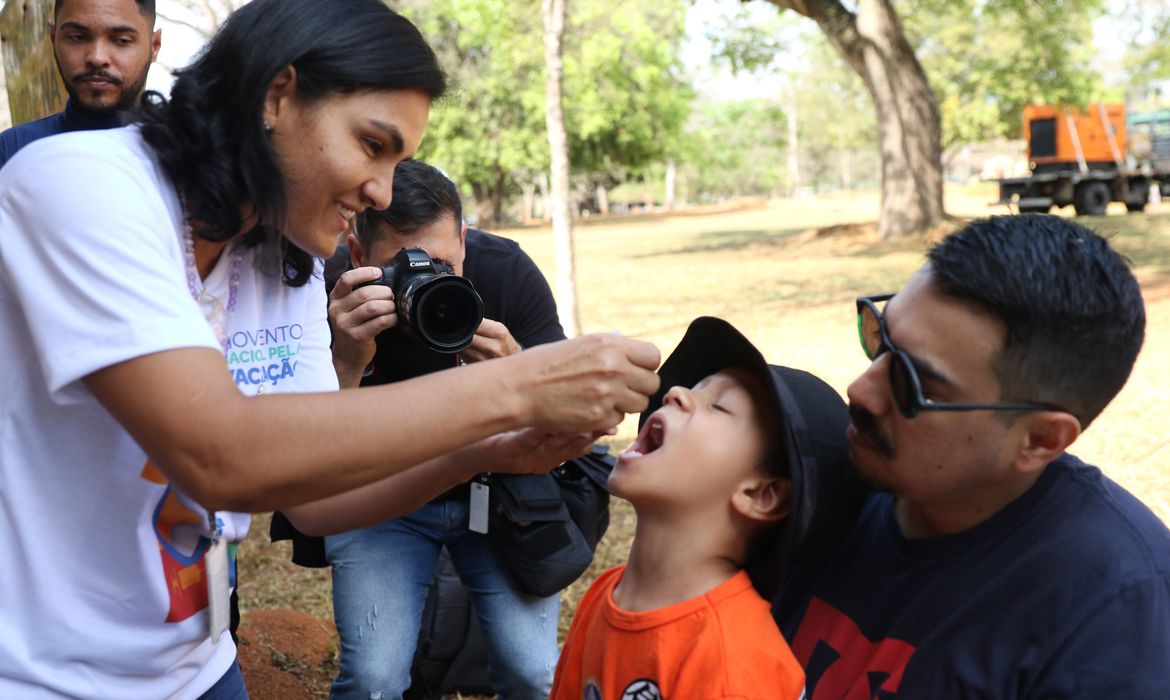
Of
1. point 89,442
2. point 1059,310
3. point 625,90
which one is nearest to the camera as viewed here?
point 89,442

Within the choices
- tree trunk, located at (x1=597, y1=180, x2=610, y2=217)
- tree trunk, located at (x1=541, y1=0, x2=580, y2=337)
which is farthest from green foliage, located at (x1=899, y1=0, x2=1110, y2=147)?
tree trunk, located at (x1=597, y1=180, x2=610, y2=217)

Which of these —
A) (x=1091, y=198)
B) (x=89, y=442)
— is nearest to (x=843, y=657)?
(x=89, y=442)

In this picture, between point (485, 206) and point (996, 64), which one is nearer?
point (996, 64)

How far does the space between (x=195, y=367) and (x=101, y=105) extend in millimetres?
2487

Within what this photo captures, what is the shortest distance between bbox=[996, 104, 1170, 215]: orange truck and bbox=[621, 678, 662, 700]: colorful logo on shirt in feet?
101

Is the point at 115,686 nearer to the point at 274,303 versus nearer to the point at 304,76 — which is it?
the point at 274,303

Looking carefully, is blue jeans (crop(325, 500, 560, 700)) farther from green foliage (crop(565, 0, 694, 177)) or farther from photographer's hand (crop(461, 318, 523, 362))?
green foliage (crop(565, 0, 694, 177))

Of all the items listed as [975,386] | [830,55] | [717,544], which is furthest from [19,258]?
[830,55]

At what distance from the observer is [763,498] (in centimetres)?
223

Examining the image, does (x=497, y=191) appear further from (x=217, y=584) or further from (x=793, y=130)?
(x=217, y=584)

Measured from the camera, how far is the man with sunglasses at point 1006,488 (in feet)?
5.77

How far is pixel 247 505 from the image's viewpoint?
1663 millimetres

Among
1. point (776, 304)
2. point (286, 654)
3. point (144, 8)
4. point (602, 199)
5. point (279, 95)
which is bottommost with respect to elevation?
point (602, 199)

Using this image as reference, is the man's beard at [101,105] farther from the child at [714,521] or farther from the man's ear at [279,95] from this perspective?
the child at [714,521]
